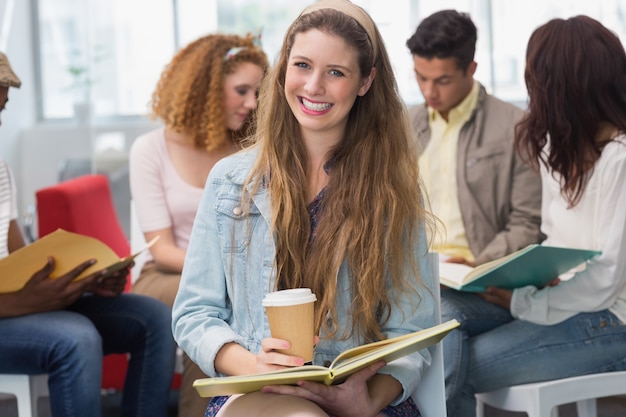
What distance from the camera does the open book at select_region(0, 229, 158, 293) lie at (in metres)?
2.20

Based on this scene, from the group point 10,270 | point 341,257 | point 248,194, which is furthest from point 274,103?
point 10,270

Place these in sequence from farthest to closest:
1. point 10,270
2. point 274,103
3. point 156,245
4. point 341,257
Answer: point 156,245 < point 10,270 < point 274,103 < point 341,257

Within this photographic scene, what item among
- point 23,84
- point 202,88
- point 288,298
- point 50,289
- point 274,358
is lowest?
point 50,289

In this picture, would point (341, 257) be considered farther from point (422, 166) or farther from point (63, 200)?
point (63, 200)

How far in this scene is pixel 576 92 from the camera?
7.70 ft

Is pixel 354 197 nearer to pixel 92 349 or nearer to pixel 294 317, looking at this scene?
pixel 294 317

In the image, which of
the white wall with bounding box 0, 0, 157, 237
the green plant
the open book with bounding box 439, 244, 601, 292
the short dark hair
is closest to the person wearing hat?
the open book with bounding box 439, 244, 601, 292

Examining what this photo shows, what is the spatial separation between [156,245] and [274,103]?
114 cm

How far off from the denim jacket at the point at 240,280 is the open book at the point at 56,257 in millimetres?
534

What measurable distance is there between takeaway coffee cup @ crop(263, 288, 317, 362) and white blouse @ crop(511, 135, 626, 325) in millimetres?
957

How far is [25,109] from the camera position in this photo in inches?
226

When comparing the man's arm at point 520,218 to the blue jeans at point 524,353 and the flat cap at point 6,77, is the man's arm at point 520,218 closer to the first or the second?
the blue jeans at point 524,353

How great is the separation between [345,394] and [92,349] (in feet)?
3.14

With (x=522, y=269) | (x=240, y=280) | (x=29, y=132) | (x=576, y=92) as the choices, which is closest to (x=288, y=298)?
(x=240, y=280)
